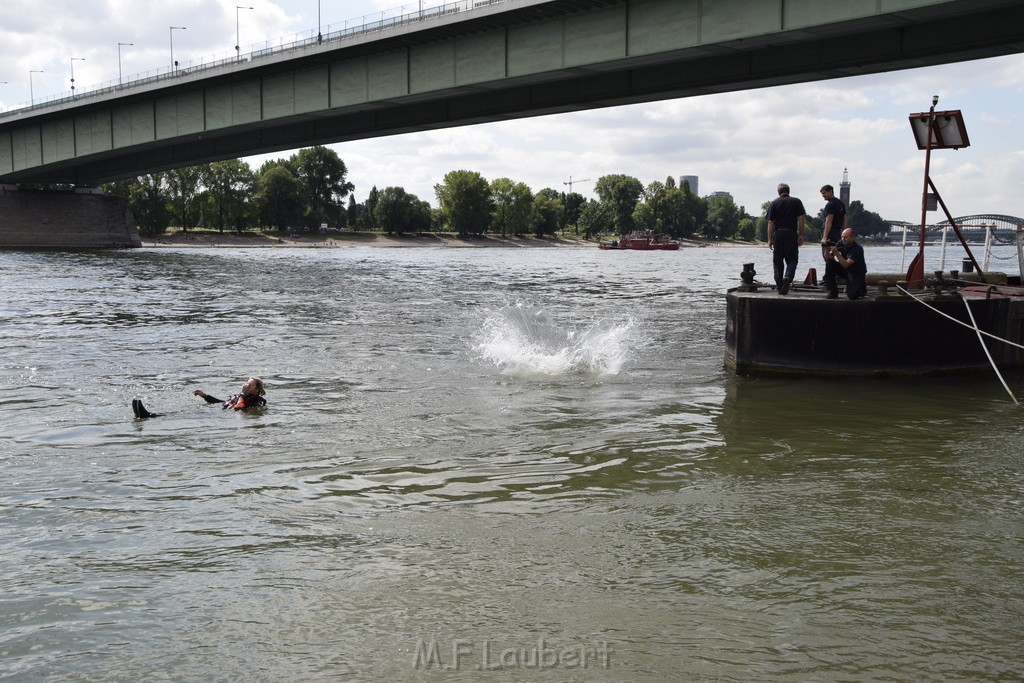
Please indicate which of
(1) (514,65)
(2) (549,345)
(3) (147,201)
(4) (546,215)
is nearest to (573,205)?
(4) (546,215)

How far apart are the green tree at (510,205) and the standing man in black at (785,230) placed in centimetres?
14544

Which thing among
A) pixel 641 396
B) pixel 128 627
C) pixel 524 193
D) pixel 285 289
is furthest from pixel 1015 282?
pixel 524 193

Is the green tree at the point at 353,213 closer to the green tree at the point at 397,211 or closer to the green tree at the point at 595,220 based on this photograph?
the green tree at the point at 397,211

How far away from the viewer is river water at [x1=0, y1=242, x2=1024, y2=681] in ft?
19.3

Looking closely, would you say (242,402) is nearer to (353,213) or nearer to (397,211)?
(397,211)

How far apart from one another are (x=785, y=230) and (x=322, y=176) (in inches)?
5566

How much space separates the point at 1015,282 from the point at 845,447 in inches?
551

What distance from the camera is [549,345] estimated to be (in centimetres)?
2112

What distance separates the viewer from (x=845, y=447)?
11516mm

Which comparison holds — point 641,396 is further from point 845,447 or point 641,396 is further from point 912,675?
point 912,675

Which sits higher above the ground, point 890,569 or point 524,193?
point 524,193

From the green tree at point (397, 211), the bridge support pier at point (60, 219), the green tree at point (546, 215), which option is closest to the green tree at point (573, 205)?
the green tree at point (546, 215)

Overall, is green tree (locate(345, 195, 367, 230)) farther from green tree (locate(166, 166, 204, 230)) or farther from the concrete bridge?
the concrete bridge

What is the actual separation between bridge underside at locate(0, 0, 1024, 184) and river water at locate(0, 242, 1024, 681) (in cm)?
1676
